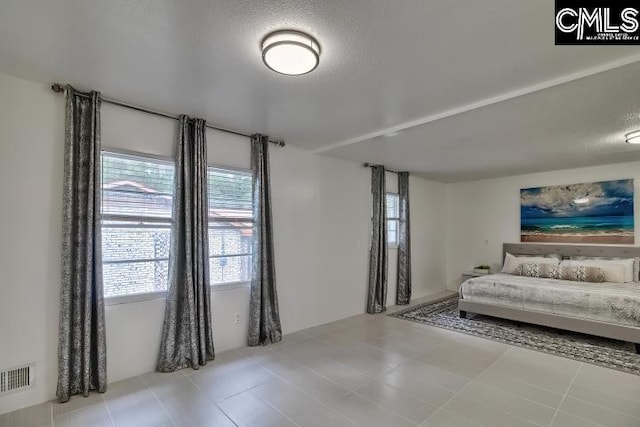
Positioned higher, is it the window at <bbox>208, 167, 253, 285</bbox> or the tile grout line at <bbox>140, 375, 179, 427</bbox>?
the window at <bbox>208, 167, 253, 285</bbox>

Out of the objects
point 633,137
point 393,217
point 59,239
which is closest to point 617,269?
point 633,137

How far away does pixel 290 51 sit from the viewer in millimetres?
1839

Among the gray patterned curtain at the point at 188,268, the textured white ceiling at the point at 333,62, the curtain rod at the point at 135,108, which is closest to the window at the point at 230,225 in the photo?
the gray patterned curtain at the point at 188,268

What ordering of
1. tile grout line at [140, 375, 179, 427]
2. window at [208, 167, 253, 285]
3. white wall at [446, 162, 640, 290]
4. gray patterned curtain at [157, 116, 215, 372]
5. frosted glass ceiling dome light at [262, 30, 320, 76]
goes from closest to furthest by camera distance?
frosted glass ceiling dome light at [262, 30, 320, 76], tile grout line at [140, 375, 179, 427], gray patterned curtain at [157, 116, 215, 372], window at [208, 167, 253, 285], white wall at [446, 162, 640, 290]

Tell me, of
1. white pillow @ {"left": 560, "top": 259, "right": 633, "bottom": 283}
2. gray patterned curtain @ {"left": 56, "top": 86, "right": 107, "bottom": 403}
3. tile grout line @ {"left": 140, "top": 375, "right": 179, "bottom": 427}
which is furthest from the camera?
white pillow @ {"left": 560, "top": 259, "right": 633, "bottom": 283}

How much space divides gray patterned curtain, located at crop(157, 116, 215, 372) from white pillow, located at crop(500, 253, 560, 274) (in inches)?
195

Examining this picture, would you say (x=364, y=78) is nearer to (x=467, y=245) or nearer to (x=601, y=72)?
(x=601, y=72)

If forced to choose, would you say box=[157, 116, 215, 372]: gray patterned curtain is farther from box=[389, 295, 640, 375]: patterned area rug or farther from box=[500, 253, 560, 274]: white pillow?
box=[500, 253, 560, 274]: white pillow

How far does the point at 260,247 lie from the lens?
369cm

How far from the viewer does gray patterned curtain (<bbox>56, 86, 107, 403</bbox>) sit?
248 cm

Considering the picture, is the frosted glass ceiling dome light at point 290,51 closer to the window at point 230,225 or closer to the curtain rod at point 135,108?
the curtain rod at point 135,108

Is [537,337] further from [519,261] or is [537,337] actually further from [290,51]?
[290,51]

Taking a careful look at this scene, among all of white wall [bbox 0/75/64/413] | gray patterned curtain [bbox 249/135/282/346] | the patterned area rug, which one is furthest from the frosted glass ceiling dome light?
the patterned area rug

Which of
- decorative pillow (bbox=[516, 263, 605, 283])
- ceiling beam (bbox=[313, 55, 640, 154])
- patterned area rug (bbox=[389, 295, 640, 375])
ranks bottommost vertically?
patterned area rug (bbox=[389, 295, 640, 375])
